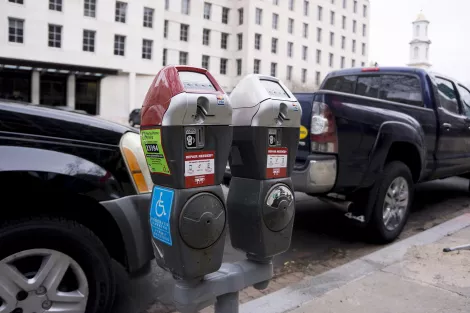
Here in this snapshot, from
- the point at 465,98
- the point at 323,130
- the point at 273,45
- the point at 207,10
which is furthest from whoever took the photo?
the point at 273,45

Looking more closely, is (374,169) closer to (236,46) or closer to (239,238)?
(239,238)

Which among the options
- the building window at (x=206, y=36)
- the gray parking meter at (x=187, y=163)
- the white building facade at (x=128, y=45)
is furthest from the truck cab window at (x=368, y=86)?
the building window at (x=206, y=36)

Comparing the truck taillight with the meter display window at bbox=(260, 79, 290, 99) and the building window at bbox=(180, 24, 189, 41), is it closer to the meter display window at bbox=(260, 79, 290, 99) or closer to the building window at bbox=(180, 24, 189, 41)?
the meter display window at bbox=(260, 79, 290, 99)

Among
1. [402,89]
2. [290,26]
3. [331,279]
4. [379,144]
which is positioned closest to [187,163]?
[331,279]

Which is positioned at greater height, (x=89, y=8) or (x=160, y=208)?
(x=89, y=8)

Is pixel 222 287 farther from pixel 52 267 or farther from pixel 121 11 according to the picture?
pixel 121 11

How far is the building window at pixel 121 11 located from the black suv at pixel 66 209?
33.3 meters

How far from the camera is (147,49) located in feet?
115

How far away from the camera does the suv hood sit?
2.29 metres

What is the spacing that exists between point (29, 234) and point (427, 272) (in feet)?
9.58

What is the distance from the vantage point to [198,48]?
40312 millimetres

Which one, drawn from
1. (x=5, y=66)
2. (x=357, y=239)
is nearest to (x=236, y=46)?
(x=5, y=66)

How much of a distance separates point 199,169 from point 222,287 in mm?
643

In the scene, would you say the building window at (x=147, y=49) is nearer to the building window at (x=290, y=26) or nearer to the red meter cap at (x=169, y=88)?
the building window at (x=290, y=26)
